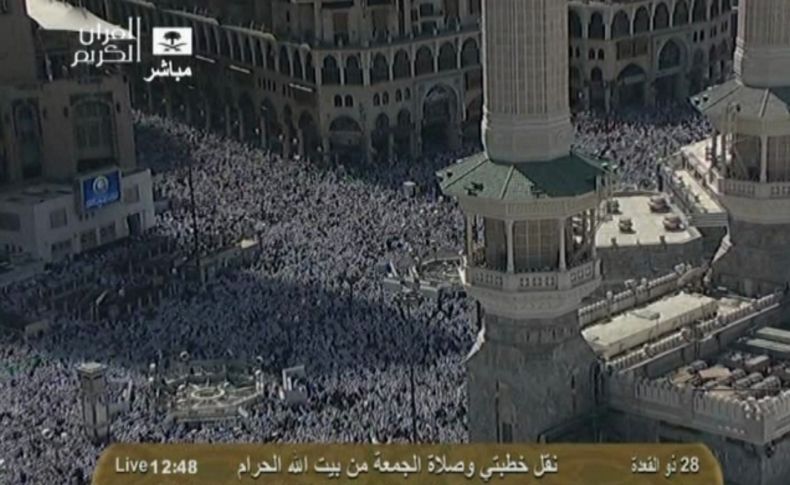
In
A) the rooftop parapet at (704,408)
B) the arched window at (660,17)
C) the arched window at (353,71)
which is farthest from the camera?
the arched window at (660,17)

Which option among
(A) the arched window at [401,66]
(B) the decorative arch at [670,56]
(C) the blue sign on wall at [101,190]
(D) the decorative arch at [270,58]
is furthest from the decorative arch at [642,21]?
(C) the blue sign on wall at [101,190]

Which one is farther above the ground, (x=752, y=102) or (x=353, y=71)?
(x=752, y=102)

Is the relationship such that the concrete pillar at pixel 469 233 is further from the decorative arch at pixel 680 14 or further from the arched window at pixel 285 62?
the decorative arch at pixel 680 14

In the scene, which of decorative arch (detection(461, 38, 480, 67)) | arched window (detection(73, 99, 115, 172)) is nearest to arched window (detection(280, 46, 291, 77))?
decorative arch (detection(461, 38, 480, 67))

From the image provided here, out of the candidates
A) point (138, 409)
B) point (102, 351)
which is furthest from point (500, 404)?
point (102, 351)

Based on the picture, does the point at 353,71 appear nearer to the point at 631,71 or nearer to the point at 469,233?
the point at 631,71

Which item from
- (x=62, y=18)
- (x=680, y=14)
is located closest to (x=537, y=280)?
(x=62, y=18)

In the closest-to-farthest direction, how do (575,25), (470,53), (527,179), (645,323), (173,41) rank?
(527,179)
(645,323)
(470,53)
(173,41)
(575,25)
